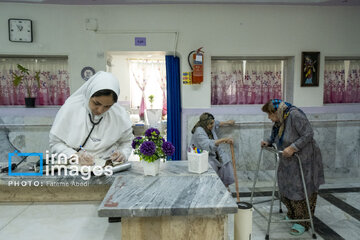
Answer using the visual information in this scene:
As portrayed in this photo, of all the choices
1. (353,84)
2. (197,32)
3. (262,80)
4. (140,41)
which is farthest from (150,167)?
(353,84)

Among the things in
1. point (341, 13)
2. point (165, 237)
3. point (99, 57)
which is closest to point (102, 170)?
point (165, 237)

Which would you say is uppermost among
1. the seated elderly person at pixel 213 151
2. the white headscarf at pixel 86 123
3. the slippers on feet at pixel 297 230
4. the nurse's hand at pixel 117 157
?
the white headscarf at pixel 86 123

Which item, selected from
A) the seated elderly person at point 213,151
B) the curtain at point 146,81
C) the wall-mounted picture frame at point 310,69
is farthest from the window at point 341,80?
the curtain at point 146,81

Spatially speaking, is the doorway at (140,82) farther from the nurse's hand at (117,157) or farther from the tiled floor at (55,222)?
the tiled floor at (55,222)

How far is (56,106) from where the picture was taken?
15.3ft

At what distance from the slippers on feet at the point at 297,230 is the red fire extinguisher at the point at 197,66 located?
2459 mm

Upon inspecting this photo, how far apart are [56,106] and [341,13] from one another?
5.00 metres

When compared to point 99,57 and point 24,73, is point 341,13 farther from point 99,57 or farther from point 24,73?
point 24,73

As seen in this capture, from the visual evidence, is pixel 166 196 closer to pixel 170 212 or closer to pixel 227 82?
pixel 170 212

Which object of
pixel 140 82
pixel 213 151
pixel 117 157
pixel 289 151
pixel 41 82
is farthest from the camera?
pixel 140 82

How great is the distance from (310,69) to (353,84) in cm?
105

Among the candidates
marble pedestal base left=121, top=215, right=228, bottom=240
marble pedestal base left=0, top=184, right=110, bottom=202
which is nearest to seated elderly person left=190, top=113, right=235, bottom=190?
marble pedestal base left=0, top=184, right=110, bottom=202

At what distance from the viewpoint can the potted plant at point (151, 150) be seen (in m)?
1.66

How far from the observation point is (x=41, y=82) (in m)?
4.64
